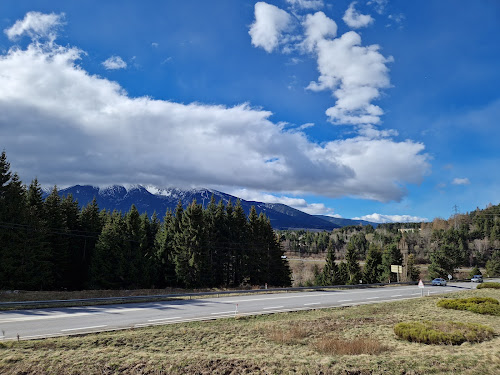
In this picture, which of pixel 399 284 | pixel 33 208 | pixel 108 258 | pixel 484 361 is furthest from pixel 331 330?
pixel 399 284

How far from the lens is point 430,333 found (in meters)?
12.4

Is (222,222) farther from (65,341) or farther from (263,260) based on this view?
(65,341)

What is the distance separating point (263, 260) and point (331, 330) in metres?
35.6

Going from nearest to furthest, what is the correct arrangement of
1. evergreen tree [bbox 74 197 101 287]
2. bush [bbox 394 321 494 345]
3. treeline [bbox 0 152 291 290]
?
1. bush [bbox 394 321 494 345]
2. treeline [bbox 0 152 291 290]
3. evergreen tree [bbox 74 197 101 287]

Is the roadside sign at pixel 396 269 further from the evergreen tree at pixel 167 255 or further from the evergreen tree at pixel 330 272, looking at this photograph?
the evergreen tree at pixel 167 255

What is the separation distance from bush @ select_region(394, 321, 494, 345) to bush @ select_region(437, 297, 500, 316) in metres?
7.75

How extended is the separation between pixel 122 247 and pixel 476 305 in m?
37.8

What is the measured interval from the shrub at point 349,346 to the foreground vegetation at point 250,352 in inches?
1.3

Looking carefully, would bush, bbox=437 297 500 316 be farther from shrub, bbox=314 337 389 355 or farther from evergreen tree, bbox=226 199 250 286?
evergreen tree, bbox=226 199 250 286

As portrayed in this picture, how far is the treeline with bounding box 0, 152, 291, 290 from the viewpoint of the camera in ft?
110

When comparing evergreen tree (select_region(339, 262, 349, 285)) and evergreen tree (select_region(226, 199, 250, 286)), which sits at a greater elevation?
evergreen tree (select_region(226, 199, 250, 286))

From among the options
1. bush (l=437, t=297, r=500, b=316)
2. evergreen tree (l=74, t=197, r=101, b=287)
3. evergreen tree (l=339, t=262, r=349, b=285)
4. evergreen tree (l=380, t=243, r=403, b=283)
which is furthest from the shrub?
evergreen tree (l=339, t=262, r=349, b=285)

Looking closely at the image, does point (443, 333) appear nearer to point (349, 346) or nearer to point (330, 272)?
point (349, 346)

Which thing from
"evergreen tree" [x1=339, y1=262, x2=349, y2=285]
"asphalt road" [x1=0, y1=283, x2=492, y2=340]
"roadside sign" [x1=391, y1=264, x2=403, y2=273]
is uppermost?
"asphalt road" [x1=0, y1=283, x2=492, y2=340]
